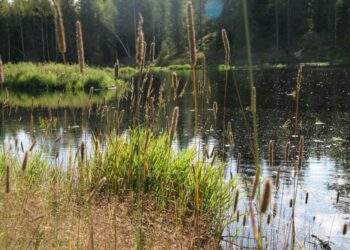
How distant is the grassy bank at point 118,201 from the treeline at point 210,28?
52738mm

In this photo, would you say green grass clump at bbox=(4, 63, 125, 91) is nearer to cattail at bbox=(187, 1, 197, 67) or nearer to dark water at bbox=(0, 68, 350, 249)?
dark water at bbox=(0, 68, 350, 249)

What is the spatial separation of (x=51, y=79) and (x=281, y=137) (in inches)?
940

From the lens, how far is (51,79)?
34.8 m

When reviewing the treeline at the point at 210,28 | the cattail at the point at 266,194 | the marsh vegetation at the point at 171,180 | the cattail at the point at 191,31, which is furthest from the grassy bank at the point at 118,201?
the treeline at the point at 210,28

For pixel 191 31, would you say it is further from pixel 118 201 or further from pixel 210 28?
pixel 210 28

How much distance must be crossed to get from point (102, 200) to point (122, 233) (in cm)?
115


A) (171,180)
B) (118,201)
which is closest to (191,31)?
(171,180)

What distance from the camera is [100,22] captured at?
73688 mm

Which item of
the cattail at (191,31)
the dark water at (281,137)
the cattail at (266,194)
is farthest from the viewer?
the dark water at (281,137)

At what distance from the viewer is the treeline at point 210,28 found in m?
64.2

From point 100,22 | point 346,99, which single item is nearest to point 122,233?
point 346,99

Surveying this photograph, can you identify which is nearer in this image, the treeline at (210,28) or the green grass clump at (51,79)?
the green grass clump at (51,79)

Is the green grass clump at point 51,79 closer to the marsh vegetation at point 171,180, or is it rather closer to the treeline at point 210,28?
the marsh vegetation at point 171,180

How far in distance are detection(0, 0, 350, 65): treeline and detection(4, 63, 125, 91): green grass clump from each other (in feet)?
74.5
